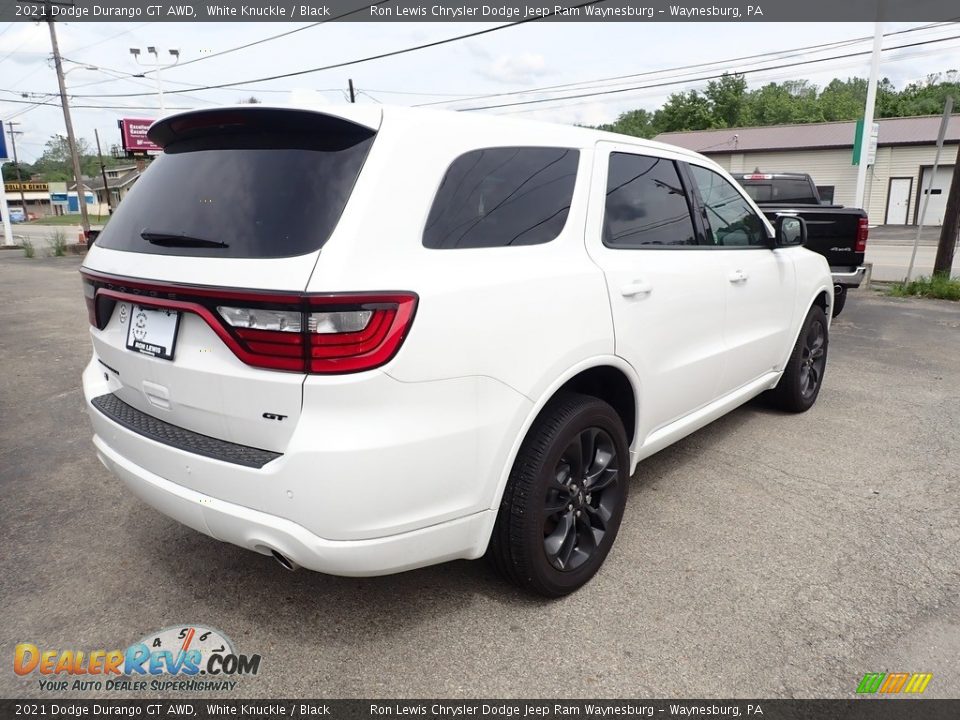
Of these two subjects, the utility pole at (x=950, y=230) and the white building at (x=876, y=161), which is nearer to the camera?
the utility pole at (x=950, y=230)

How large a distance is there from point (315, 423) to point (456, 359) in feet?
1.50

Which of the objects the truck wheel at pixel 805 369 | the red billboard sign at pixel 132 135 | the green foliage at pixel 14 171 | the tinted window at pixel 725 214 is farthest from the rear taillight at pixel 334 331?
the green foliage at pixel 14 171

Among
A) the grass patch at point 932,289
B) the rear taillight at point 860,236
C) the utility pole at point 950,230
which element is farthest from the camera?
the utility pole at point 950,230

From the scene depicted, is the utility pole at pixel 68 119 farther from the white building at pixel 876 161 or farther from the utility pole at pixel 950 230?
the white building at pixel 876 161

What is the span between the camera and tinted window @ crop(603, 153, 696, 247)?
2.89 meters

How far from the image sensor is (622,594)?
107 inches

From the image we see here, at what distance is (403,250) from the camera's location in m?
2.03

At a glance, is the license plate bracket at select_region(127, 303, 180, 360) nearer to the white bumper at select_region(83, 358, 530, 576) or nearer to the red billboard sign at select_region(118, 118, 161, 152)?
the white bumper at select_region(83, 358, 530, 576)

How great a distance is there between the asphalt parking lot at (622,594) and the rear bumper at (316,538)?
45 centimetres

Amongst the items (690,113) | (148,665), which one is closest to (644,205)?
(148,665)

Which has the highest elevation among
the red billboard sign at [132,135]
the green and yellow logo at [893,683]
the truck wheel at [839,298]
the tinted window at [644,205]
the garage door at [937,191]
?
the red billboard sign at [132,135]

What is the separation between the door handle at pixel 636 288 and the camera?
2.75 metres

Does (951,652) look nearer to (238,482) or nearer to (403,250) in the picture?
(403,250)

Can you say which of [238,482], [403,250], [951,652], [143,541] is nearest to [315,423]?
[238,482]
